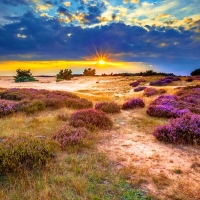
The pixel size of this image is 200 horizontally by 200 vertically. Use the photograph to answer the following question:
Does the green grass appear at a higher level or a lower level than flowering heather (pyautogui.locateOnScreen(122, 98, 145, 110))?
lower

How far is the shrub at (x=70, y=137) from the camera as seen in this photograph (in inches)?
232

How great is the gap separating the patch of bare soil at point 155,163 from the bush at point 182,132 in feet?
0.85

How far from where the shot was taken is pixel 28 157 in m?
4.55

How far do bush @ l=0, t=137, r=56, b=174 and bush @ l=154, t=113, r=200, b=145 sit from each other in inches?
149

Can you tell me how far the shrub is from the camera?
19.4ft

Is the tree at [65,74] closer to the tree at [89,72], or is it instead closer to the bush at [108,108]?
the tree at [89,72]

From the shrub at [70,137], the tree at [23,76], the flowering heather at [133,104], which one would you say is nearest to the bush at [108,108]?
the flowering heather at [133,104]

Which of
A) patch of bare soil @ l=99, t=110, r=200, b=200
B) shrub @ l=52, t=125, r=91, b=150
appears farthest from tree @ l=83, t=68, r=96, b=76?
shrub @ l=52, t=125, r=91, b=150

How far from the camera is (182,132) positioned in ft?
21.8

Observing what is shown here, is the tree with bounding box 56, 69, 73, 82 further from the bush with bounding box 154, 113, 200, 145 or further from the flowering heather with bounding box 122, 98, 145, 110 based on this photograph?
the bush with bounding box 154, 113, 200, 145

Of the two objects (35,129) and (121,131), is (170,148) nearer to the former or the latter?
(121,131)

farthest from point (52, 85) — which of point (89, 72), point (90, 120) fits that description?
point (89, 72)

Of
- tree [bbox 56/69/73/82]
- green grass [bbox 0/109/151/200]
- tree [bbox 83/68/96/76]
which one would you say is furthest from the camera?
tree [bbox 83/68/96/76]

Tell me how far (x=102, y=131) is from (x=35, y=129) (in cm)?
253
